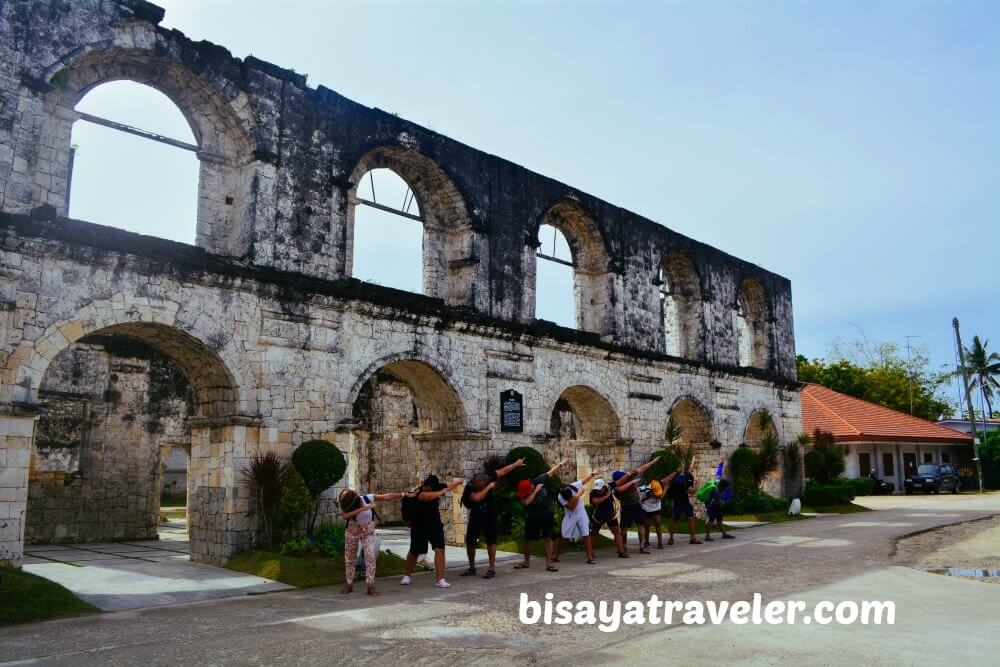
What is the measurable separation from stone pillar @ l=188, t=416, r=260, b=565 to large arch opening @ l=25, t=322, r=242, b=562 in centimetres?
221

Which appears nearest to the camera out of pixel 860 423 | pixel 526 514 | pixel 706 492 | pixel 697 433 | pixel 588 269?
pixel 526 514

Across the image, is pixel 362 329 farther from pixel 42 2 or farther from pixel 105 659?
pixel 105 659

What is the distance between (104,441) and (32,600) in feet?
26.3

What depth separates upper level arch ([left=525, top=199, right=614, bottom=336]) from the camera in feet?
57.0

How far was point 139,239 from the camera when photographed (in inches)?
392

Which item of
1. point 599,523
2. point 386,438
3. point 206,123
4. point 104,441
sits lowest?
point 599,523

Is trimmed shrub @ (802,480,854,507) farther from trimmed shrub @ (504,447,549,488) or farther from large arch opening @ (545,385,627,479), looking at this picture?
trimmed shrub @ (504,447,549,488)

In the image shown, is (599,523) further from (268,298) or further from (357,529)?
(268,298)

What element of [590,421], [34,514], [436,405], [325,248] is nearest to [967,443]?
[590,421]

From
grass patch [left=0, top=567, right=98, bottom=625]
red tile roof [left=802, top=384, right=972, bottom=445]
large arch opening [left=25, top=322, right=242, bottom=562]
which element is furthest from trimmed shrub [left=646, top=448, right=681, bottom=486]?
red tile roof [left=802, top=384, right=972, bottom=445]

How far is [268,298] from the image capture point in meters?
11.3

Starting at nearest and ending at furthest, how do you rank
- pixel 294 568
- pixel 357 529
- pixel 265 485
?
pixel 357 529 < pixel 294 568 < pixel 265 485

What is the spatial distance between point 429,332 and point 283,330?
9.16 ft

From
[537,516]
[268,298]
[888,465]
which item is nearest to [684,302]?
[537,516]
